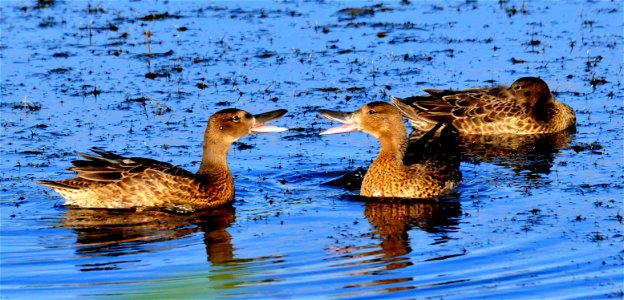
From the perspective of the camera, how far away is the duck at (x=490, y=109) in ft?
48.5

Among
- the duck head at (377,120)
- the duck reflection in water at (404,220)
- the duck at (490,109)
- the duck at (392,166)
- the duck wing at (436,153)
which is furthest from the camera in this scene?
the duck at (490,109)

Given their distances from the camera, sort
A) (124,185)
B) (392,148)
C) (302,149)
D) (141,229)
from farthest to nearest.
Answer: (302,149) < (392,148) < (124,185) < (141,229)

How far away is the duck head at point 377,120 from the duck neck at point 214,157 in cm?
98

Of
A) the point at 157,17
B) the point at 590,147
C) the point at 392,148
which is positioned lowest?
the point at 590,147

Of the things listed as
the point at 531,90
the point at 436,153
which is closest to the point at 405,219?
the point at 436,153

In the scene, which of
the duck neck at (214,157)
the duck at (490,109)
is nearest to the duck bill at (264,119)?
A: the duck neck at (214,157)

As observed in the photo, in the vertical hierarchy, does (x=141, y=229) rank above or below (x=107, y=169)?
below

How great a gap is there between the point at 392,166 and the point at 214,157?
1611mm

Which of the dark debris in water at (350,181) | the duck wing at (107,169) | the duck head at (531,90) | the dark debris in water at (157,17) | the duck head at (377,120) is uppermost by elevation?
the dark debris in water at (157,17)

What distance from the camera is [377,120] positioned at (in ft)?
38.4

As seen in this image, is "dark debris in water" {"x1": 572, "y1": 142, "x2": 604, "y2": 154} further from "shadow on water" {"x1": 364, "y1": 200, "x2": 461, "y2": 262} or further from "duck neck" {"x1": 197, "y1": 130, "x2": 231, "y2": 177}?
"duck neck" {"x1": 197, "y1": 130, "x2": 231, "y2": 177}

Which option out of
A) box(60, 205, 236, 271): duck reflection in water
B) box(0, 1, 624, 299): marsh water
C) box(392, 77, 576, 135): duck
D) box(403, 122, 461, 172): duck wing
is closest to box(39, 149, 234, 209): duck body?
box(60, 205, 236, 271): duck reflection in water

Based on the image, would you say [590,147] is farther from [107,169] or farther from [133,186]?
[107,169]

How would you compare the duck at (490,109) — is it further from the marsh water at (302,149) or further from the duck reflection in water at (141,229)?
the duck reflection in water at (141,229)
